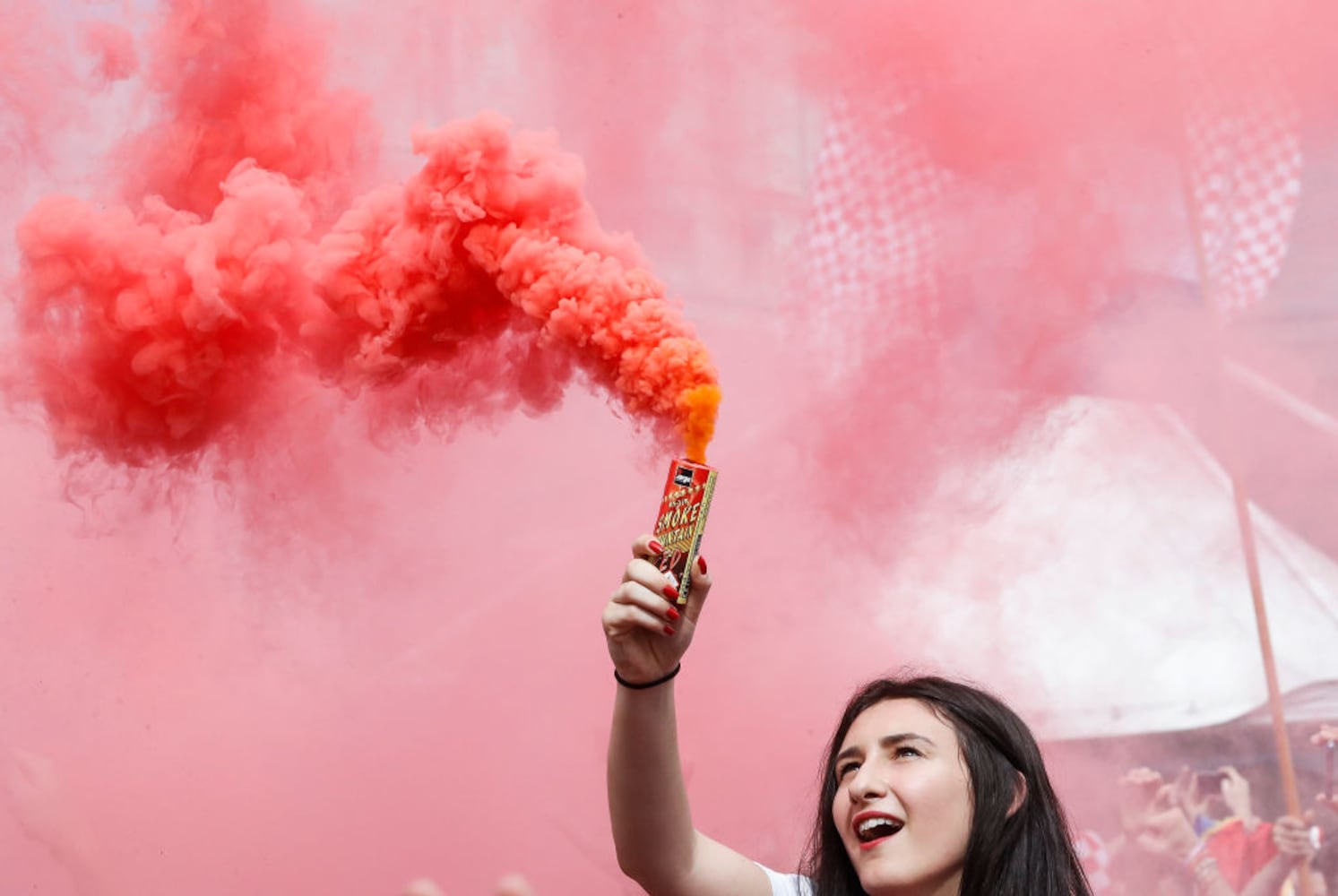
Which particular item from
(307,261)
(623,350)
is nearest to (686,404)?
(623,350)

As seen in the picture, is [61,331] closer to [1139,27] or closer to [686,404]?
[686,404]

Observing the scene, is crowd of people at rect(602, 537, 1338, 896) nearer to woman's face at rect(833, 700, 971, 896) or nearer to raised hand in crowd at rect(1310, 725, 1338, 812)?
woman's face at rect(833, 700, 971, 896)

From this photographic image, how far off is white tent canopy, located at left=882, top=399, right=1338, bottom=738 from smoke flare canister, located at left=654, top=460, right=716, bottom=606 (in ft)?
4.99

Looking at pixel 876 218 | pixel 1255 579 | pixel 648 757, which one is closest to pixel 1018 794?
pixel 648 757

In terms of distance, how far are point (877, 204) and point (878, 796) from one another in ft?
5.70

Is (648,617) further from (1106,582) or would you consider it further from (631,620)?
(1106,582)

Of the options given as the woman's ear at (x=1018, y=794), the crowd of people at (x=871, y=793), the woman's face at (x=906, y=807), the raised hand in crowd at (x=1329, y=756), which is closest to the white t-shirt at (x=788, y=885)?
the crowd of people at (x=871, y=793)

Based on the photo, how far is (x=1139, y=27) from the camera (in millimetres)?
2891

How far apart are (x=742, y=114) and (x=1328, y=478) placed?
1.85 m

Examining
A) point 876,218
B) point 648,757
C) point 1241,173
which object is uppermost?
point 1241,173

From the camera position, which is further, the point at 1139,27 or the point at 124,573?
the point at 1139,27

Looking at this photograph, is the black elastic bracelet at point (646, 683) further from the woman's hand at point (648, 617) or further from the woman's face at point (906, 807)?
the woman's face at point (906, 807)

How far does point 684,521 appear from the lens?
131cm

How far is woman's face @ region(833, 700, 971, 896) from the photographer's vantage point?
1282 millimetres
